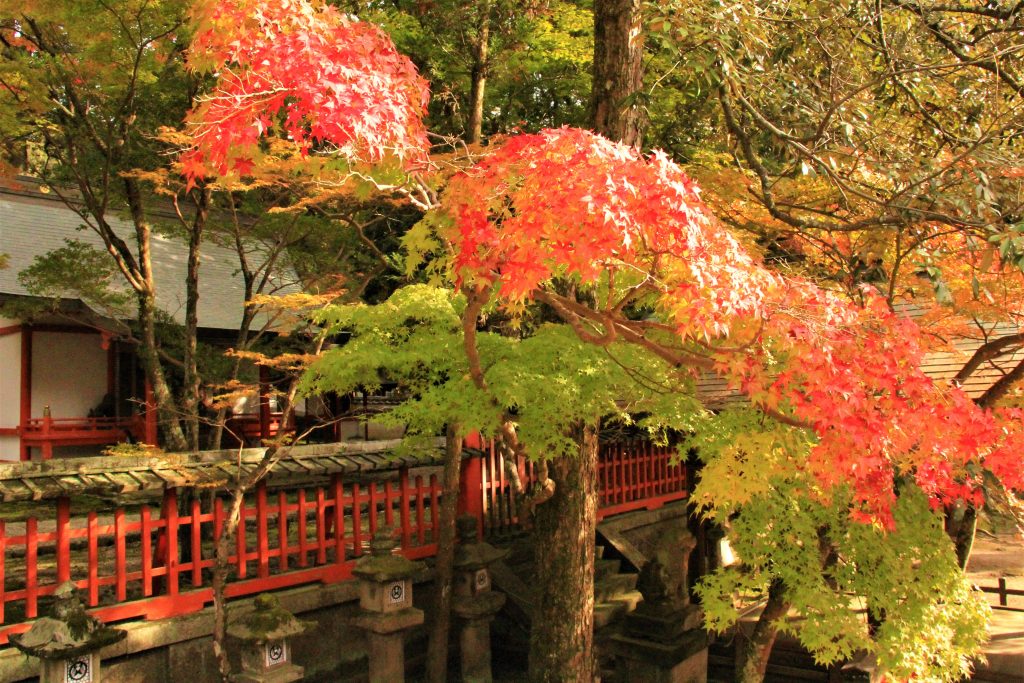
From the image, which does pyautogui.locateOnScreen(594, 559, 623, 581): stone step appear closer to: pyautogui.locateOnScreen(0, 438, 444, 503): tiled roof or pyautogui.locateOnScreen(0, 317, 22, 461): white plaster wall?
pyautogui.locateOnScreen(0, 438, 444, 503): tiled roof

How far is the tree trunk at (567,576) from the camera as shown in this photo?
23.1 ft

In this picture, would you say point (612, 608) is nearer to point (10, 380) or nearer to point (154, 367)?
point (154, 367)

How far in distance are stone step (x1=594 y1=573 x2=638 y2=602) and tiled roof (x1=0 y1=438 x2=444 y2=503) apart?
2.69 m

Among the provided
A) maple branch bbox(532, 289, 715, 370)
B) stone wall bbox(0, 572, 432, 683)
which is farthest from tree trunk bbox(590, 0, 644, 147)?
stone wall bbox(0, 572, 432, 683)

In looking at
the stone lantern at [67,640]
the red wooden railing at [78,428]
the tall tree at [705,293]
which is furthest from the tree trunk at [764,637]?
the red wooden railing at [78,428]

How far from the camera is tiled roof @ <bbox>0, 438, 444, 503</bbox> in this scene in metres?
5.93

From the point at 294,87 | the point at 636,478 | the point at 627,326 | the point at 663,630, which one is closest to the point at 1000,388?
the point at 663,630

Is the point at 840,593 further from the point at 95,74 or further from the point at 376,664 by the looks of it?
the point at 95,74

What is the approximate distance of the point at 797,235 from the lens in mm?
8727

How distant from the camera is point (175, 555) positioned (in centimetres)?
674

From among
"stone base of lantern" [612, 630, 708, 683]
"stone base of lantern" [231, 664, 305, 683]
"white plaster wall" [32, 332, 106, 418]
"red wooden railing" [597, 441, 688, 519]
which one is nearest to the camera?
"stone base of lantern" [231, 664, 305, 683]

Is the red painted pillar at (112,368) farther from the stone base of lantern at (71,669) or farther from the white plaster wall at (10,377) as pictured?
the stone base of lantern at (71,669)

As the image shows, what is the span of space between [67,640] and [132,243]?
50.4 feet

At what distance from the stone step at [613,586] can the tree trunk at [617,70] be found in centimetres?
536
